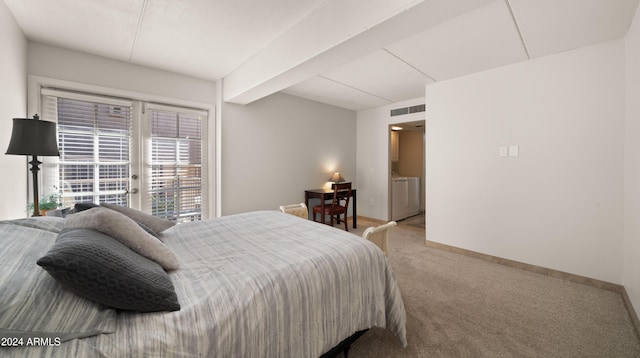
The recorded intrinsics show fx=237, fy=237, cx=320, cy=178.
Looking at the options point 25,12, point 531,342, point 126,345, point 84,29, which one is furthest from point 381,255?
point 25,12

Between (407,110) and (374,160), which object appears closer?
(407,110)

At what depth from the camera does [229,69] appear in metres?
3.18

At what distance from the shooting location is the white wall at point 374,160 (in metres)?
5.00

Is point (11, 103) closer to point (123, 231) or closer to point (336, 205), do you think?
point (123, 231)

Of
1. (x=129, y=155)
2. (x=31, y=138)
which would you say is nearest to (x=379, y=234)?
(x=31, y=138)

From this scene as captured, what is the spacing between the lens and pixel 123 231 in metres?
1.18

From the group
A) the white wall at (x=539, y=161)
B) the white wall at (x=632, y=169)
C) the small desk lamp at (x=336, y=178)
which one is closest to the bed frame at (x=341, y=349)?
the white wall at (x=632, y=169)

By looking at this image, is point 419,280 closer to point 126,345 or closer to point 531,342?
point 531,342

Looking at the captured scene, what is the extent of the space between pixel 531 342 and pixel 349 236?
1455 mm

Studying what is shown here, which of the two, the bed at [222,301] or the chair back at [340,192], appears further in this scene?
the chair back at [340,192]

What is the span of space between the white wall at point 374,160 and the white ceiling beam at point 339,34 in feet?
9.25

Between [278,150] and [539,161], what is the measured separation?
3.58 meters

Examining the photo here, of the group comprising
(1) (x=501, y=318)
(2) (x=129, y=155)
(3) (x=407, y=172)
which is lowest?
(1) (x=501, y=318)

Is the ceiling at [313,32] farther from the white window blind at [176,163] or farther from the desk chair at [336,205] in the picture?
the desk chair at [336,205]
